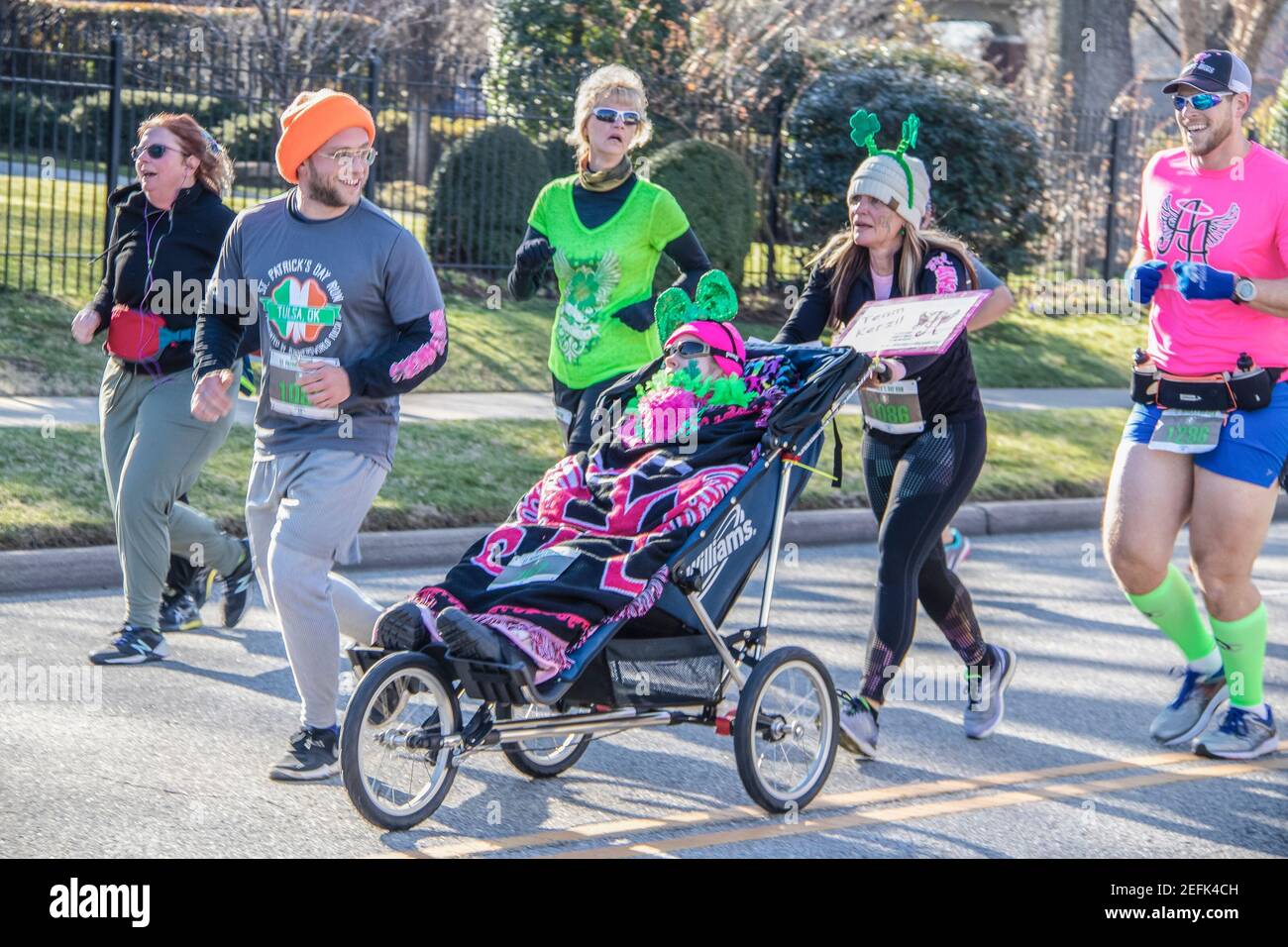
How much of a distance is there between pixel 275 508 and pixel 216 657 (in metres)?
1.77

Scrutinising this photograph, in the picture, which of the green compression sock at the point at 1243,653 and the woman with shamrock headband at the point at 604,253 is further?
the woman with shamrock headband at the point at 604,253

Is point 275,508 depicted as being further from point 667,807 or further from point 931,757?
point 931,757

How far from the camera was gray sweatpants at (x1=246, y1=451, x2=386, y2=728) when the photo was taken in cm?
523

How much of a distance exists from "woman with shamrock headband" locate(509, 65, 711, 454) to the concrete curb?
232cm

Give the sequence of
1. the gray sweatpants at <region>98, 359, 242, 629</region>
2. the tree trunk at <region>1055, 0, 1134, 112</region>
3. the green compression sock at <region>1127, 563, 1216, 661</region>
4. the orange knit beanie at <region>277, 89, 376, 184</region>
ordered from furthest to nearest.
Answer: the tree trunk at <region>1055, 0, 1134, 112</region> → the gray sweatpants at <region>98, 359, 242, 629</region> → the green compression sock at <region>1127, 563, 1216, 661</region> → the orange knit beanie at <region>277, 89, 376, 184</region>

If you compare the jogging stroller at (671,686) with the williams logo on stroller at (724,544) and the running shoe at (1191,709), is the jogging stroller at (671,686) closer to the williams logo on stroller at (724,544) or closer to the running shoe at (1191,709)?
the williams logo on stroller at (724,544)

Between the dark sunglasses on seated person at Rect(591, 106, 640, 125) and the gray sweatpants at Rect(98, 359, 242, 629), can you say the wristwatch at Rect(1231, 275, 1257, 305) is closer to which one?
the dark sunglasses on seated person at Rect(591, 106, 640, 125)

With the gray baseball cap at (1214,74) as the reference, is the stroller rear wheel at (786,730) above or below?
below

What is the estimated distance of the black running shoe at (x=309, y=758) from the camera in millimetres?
5363

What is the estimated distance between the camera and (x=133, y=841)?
4793mm

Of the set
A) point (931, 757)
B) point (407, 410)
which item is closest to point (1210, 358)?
point (931, 757)

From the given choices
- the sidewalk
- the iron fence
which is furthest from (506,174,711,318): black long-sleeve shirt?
the iron fence

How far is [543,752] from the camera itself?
5.64 meters

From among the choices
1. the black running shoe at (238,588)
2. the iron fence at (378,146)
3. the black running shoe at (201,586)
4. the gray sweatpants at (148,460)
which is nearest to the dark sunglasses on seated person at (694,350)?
the gray sweatpants at (148,460)
